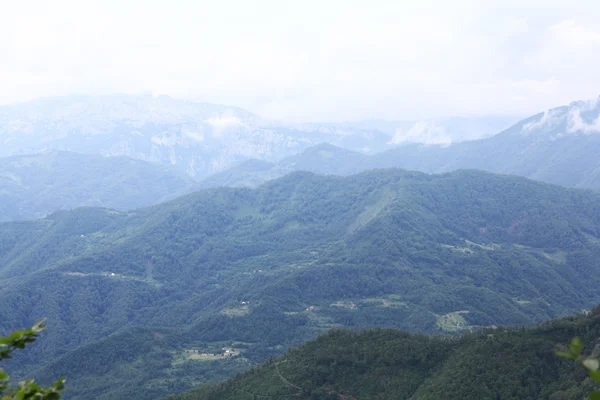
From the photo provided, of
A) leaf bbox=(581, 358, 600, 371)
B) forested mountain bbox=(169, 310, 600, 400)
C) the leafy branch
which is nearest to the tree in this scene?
the leafy branch

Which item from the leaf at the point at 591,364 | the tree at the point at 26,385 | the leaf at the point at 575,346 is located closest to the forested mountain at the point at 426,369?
the leaf at the point at 575,346

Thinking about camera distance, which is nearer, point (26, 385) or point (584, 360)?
point (584, 360)

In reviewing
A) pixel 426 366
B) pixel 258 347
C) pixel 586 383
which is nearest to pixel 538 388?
pixel 586 383

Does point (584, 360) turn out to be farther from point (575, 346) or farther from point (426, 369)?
point (426, 369)

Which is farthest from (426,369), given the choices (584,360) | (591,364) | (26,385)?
(591,364)

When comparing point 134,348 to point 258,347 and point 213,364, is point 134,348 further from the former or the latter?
point 258,347

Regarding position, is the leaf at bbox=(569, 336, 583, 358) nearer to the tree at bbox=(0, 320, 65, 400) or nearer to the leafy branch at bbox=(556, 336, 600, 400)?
the leafy branch at bbox=(556, 336, 600, 400)

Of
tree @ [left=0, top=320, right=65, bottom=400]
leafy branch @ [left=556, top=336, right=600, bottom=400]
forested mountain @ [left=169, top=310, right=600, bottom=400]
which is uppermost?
leafy branch @ [left=556, top=336, right=600, bottom=400]
